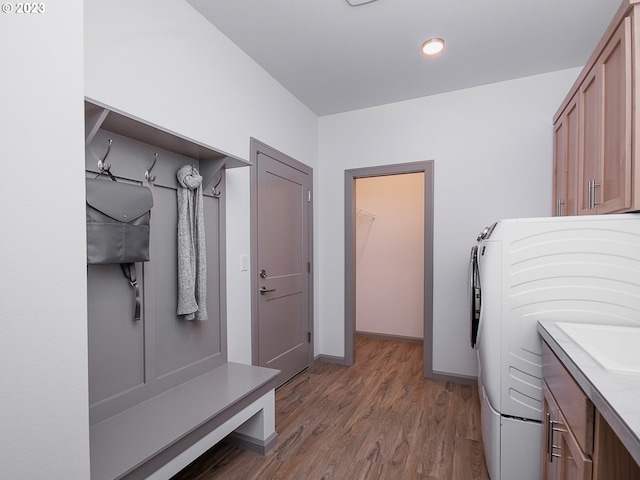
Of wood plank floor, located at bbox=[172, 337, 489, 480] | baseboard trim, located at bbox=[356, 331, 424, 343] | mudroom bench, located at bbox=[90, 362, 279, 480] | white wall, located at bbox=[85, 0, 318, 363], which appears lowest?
baseboard trim, located at bbox=[356, 331, 424, 343]

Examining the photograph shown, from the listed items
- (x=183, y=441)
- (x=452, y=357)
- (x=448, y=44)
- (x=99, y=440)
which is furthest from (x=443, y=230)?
(x=99, y=440)

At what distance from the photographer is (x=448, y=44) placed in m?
2.26

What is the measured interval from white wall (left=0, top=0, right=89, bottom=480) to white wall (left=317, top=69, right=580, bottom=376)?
2.72m

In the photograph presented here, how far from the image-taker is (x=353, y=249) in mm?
3387

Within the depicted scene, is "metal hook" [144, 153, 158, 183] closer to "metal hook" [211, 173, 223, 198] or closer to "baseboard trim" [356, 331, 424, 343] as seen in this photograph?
"metal hook" [211, 173, 223, 198]

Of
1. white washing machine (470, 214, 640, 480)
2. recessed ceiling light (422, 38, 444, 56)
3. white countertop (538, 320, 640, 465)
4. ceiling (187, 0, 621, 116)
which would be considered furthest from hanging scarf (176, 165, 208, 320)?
recessed ceiling light (422, 38, 444, 56)

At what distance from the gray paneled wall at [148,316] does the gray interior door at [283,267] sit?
526mm

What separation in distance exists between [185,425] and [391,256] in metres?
3.28

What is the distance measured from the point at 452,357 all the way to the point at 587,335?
72.5 inches

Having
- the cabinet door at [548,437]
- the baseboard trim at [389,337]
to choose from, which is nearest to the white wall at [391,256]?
the baseboard trim at [389,337]

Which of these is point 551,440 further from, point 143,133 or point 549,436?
point 143,133

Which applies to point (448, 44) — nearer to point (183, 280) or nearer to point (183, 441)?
point (183, 280)

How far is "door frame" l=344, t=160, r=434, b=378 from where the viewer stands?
3.03 meters

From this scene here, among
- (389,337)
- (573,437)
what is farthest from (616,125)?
(389,337)
